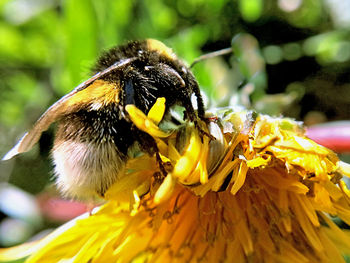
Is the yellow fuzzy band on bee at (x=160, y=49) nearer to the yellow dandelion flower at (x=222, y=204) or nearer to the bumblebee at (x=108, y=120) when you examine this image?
the bumblebee at (x=108, y=120)

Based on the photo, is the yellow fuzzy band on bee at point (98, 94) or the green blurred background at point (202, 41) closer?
the yellow fuzzy band on bee at point (98, 94)

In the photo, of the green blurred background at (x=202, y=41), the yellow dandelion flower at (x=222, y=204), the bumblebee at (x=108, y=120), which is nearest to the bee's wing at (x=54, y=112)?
the bumblebee at (x=108, y=120)

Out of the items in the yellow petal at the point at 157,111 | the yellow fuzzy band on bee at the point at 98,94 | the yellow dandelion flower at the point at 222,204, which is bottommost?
the yellow dandelion flower at the point at 222,204

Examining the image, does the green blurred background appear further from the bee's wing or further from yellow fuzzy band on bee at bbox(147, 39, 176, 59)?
the bee's wing

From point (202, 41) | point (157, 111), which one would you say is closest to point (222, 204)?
point (157, 111)

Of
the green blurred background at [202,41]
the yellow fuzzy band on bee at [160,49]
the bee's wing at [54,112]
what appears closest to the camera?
the bee's wing at [54,112]

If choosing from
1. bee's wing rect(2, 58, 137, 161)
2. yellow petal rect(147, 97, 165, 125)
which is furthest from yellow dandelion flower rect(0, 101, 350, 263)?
bee's wing rect(2, 58, 137, 161)
